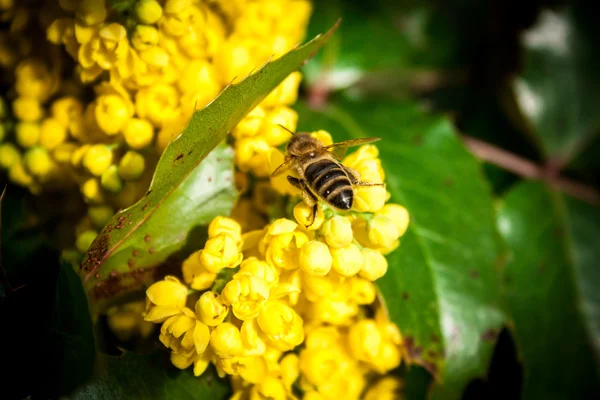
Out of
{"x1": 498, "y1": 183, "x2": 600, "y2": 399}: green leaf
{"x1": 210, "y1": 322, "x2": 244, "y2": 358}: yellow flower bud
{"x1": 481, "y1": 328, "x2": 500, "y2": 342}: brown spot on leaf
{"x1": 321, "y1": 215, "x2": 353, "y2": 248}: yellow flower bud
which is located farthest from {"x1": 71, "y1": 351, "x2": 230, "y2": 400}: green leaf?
{"x1": 498, "y1": 183, "x2": 600, "y2": 399}: green leaf

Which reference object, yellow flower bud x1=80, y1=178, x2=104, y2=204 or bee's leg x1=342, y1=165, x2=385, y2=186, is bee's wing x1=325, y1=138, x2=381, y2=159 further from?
yellow flower bud x1=80, y1=178, x2=104, y2=204

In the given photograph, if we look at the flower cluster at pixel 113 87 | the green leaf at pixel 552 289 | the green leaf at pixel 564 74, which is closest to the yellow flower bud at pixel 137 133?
the flower cluster at pixel 113 87

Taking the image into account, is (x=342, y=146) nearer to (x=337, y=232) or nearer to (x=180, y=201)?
(x=337, y=232)

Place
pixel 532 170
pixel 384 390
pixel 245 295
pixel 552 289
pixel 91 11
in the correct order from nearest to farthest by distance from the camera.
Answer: pixel 245 295 → pixel 91 11 → pixel 384 390 → pixel 552 289 → pixel 532 170

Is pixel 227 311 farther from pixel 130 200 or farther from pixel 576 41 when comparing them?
pixel 576 41

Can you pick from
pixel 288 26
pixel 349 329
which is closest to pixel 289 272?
pixel 349 329

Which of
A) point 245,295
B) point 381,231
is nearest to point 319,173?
point 381,231
